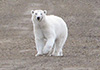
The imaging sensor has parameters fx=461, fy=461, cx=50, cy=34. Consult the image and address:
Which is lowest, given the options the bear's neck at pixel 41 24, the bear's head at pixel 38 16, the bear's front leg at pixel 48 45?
the bear's front leg at pixel 48 45

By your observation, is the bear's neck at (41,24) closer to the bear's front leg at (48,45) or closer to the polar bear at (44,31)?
the polar bear at (44,31)

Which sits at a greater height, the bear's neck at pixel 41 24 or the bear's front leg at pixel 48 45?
the bear's neck at pixel 41 24

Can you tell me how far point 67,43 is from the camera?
1666cm

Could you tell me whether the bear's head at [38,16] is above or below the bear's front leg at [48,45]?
above

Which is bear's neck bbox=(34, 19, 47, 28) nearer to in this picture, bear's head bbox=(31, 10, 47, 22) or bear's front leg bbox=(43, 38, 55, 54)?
bear's head bbox=(31, 10, 47, 22)

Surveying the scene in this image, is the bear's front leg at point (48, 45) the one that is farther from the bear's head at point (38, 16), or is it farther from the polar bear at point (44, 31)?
the bear's head at point (38, 16)

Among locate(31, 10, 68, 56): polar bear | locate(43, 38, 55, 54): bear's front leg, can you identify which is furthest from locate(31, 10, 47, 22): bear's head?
locate(43, 38, 55, 54): bear's front leg

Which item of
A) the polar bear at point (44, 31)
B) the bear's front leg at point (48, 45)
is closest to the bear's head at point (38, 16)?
the polar bear at point (44, 31)

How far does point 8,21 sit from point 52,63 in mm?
11910

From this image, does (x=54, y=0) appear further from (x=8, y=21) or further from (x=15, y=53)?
(x=15, y=53)

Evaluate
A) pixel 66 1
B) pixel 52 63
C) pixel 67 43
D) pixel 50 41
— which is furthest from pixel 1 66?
pixel 66 1

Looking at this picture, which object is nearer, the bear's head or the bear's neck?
the bear's head

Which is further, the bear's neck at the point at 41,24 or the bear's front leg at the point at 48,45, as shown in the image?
the bear's neck at the point at 41,24

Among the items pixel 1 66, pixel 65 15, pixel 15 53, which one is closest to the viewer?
pixel 1 66
